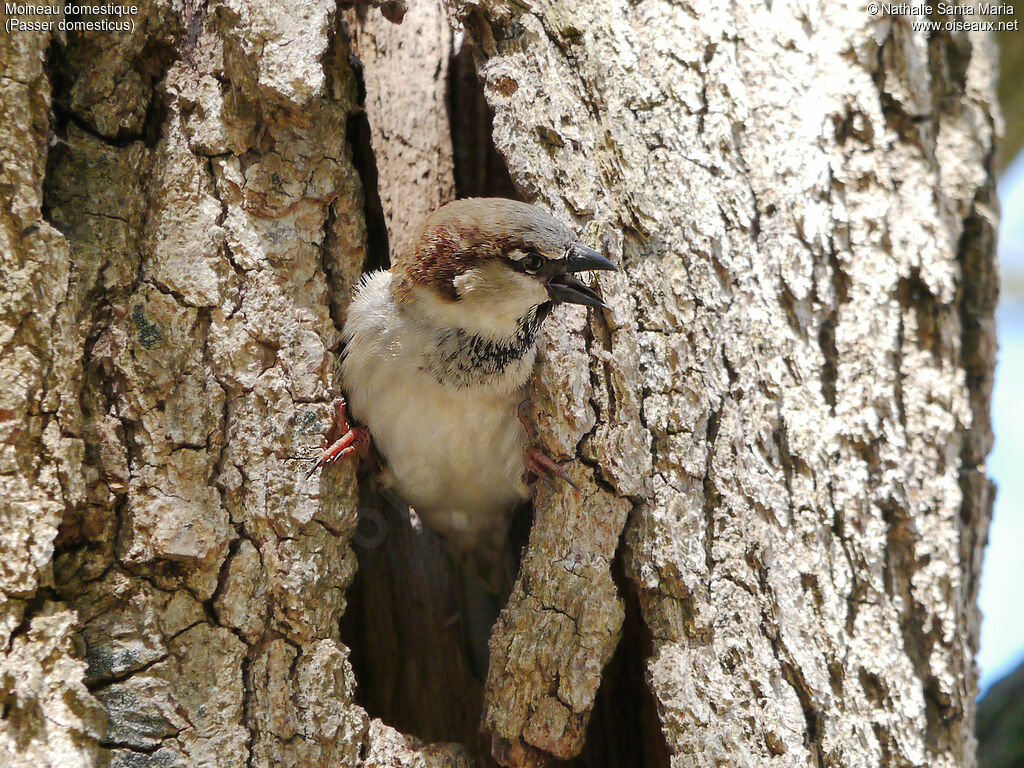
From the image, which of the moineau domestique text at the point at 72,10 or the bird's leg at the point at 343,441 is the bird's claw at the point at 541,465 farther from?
the moineau domestique text at the point at 72,10

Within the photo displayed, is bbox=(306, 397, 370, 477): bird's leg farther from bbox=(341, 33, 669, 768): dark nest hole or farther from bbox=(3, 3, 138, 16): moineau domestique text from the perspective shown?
bbox=(3, 3, 138, 16): moineau domestique text

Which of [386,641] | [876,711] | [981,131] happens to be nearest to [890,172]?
[981,131]

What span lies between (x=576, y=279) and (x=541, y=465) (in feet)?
1.52

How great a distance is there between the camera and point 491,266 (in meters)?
2.37

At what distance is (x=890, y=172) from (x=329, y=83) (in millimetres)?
1606

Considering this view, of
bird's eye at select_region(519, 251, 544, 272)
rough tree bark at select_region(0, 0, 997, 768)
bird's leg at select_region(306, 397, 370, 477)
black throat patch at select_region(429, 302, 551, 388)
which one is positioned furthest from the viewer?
black throat patch at select_region(429, 302, 551, 388)

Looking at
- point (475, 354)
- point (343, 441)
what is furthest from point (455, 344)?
point (343, 441)

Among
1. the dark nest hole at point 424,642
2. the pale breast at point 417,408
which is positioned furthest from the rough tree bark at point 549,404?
the pale breast at point 417,408

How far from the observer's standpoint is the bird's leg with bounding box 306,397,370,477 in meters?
2.13

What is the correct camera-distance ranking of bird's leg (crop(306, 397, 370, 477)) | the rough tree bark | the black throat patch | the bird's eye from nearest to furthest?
1. the rough tree bark
2. bird's leg (crop(306, 397, 370, 477))
3. the bird's eye
4. the black throat patch

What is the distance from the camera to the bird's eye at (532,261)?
89.1 inches

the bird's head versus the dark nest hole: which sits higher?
the bird's head

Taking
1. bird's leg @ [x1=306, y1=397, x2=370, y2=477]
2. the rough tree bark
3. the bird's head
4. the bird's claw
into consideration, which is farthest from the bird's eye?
bird's leg @ [x1=306, y1=397, x2=370, y2=477]

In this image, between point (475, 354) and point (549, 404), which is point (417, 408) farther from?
point (549, 404)
